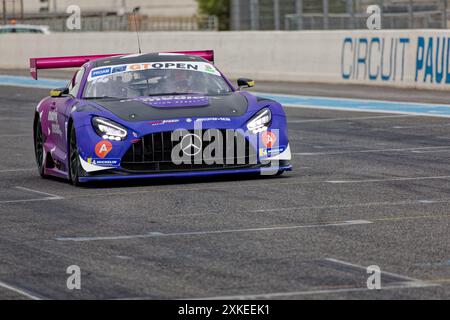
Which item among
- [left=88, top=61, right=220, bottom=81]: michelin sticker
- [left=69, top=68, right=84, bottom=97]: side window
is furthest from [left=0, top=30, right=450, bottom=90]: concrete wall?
[left=69, top=68, right=84, bottom=97]: side window

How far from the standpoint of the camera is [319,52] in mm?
33250

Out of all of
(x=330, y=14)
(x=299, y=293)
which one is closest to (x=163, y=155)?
(x=299, y=293)

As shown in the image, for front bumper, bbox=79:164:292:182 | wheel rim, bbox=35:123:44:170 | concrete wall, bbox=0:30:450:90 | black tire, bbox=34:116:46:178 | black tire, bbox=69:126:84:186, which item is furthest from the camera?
concrete wall, bbox=0:30:450:90

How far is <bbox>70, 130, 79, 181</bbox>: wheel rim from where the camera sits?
528 inches

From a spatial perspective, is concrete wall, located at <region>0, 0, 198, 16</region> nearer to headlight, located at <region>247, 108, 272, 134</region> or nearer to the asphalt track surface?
the asphalt track surface

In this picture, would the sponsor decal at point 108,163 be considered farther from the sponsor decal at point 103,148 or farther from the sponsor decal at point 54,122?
the sponsor decal at point 54,122

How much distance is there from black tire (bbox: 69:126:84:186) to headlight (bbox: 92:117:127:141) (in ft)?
1.17

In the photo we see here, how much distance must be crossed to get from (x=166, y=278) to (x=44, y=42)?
1567 inches

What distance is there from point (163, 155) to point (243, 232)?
3225 mm

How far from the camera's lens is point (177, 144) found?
42.8ft

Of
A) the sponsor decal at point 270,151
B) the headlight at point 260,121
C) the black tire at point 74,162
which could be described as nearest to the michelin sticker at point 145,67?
the black tire at point 74,162

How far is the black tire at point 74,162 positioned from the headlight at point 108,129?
1.17ft

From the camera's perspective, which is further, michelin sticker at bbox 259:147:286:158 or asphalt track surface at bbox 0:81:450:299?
michelin sticker at bbox 259:147:286:158

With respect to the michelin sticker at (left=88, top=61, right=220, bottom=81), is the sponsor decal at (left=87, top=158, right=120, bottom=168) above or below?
below
